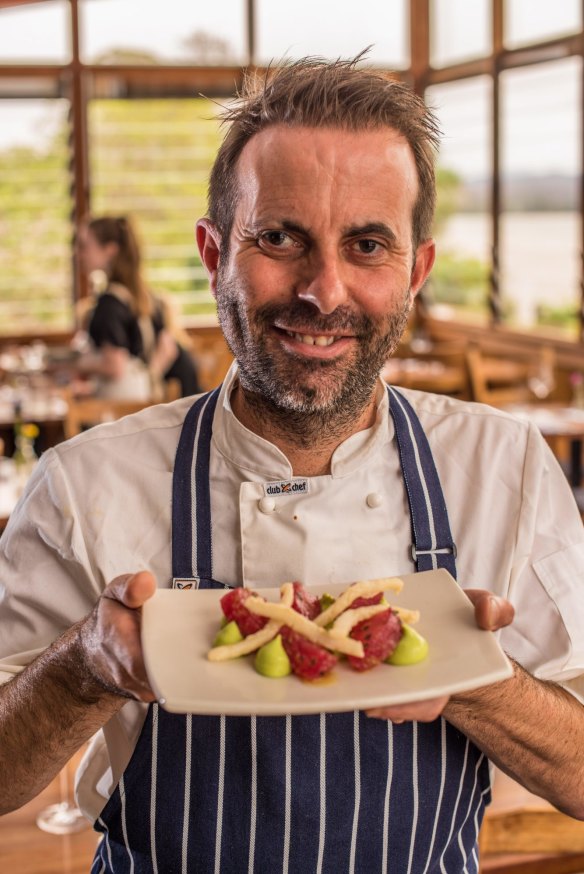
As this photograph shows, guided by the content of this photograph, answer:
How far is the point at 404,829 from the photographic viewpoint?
4.65 ft

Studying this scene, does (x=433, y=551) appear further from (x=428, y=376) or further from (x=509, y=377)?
(x=509, y=377)

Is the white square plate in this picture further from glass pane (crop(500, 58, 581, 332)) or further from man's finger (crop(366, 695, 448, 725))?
glass pane (crop(500, 58, 581, 332))

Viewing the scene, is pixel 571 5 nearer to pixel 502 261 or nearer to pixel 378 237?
pixel 502 261

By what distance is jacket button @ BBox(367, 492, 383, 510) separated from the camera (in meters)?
1.49

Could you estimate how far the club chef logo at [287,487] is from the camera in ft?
4.89

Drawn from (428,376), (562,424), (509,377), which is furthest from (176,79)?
(562,424)

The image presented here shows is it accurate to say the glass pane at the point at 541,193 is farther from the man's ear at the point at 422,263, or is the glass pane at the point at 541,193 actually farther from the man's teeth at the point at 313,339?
the man's teeth at the point at 313,339

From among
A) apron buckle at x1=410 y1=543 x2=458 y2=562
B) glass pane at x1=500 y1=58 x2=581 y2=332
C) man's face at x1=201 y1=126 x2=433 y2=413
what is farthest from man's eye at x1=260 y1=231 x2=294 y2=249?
glass pane at x1=500 y1=58 x2=581 y2=332

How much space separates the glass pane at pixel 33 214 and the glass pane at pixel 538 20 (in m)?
3.44

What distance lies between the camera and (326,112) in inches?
54.9

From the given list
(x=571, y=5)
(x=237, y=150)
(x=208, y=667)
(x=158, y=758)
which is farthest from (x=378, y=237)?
(x=571, y=5)

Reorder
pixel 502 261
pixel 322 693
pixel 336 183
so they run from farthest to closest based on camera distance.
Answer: pixel 502 261, pixel 336 183, pixel 322 693

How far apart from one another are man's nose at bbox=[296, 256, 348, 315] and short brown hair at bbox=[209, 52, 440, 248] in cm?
18

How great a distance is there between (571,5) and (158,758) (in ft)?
22.9
